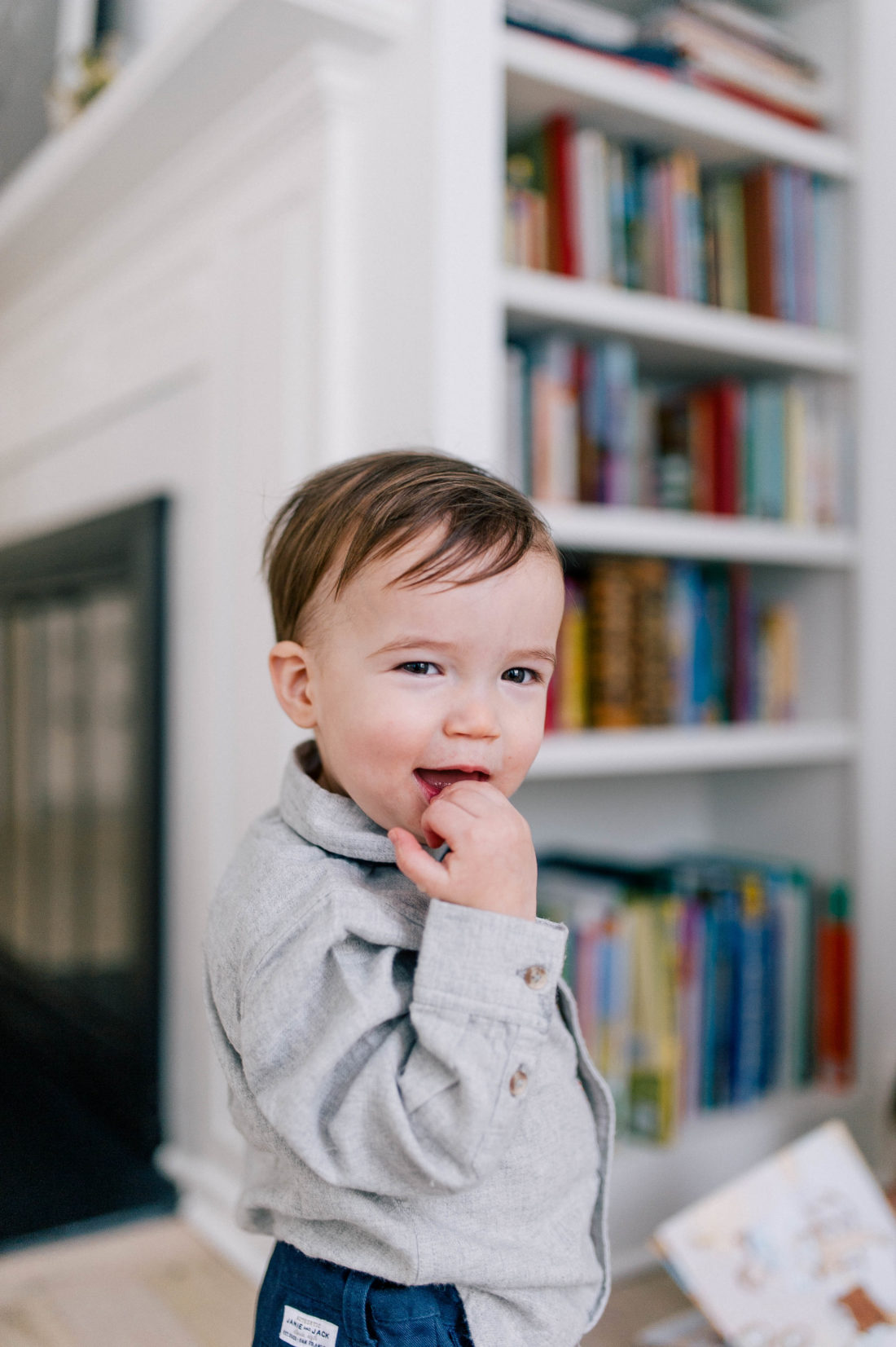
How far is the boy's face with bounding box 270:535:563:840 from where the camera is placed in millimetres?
639

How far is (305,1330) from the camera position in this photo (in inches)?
27.4

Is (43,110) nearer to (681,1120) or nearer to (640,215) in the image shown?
(640,215)

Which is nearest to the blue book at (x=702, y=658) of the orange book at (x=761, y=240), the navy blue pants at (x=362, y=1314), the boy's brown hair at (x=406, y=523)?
the orange book at (x=761, y=240)

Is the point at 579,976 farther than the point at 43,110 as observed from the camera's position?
No

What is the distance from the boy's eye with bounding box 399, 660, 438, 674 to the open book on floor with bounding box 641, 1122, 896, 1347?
0.90 m

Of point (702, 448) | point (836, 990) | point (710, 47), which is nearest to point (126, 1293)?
point (836, 990)

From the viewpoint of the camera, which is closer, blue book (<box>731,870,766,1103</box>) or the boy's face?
the boy's face

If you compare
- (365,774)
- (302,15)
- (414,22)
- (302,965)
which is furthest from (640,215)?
(302,965)

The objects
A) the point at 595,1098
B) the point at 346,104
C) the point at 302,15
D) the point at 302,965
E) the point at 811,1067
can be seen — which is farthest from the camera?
the point at 811,1067

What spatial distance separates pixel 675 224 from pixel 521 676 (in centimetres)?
115

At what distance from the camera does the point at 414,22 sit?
1191 mm

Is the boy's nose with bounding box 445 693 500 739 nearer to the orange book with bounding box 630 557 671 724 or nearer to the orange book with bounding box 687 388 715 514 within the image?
the orange book with bounding box 630 557 671 724

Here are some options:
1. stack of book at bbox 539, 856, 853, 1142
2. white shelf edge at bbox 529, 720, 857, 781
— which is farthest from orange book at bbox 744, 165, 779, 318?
stack of book at bbox 539, 856, 853, 1142

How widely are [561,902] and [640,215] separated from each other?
1.01 meters
